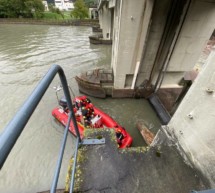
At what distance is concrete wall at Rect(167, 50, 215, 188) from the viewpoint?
1188mm

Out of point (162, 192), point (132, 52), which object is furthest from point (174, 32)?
point (162, 192)

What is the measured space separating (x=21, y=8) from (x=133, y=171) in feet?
104

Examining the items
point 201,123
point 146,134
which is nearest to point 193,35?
point 146,134

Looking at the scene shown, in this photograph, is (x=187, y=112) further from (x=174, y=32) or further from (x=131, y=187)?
(x=174, y=32)

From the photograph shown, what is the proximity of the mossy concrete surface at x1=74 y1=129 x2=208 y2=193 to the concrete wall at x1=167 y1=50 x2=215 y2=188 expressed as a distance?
150 millimetres

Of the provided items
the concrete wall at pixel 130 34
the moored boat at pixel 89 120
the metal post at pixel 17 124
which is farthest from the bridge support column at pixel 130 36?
the metal post at pixel 17 124

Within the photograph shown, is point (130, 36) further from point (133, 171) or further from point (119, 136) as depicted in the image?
point (133, 171)

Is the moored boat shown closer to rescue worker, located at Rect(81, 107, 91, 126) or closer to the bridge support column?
rescue worker, located at Rect(81, 107, 91, 126)

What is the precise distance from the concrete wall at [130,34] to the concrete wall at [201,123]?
121 inches

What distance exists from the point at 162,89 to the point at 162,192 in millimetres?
4390

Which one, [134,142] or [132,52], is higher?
[132,52]

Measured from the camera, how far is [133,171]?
140cm

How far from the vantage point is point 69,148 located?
3770 mm

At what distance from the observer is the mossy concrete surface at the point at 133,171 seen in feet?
4.26
